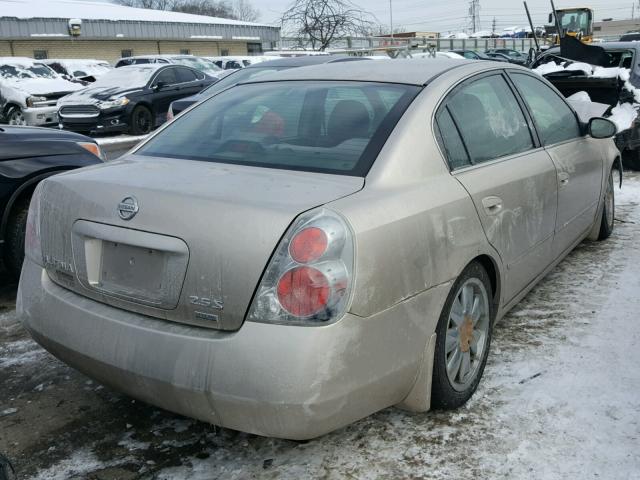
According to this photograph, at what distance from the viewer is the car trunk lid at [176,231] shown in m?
2.26

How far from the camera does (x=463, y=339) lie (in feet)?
9.75

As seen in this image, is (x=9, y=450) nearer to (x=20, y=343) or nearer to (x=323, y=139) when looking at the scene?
(x=20, y=343)

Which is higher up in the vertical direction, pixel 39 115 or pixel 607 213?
pixel 39 115

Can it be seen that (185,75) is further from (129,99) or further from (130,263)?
(130,263)

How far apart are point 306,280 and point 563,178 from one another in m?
2.35

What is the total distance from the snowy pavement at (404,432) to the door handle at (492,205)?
81cm

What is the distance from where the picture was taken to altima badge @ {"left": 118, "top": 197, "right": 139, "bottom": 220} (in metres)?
2.46

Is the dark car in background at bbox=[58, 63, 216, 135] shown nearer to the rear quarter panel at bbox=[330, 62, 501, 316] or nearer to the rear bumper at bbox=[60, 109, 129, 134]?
the rear bumper at bbox=[60, 109, 129, 134]

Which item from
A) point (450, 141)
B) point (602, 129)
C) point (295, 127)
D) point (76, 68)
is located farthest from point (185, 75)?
point (450, 141)

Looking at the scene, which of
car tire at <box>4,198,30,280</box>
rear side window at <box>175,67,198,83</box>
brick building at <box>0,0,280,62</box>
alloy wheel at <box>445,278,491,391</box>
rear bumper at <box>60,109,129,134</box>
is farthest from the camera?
brick building at <box>0,0,280,62</box>

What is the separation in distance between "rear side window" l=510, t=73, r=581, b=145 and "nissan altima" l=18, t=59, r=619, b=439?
0.52 m

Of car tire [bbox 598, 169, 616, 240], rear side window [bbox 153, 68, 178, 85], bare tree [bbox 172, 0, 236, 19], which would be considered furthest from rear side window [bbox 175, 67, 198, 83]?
bare tree [bbox 172, 0, 236, 19]

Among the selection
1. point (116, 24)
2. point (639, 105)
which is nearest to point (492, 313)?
point (639, 105)

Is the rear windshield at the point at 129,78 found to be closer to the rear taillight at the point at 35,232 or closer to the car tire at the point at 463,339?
the rear taillight at the point at 35,232
